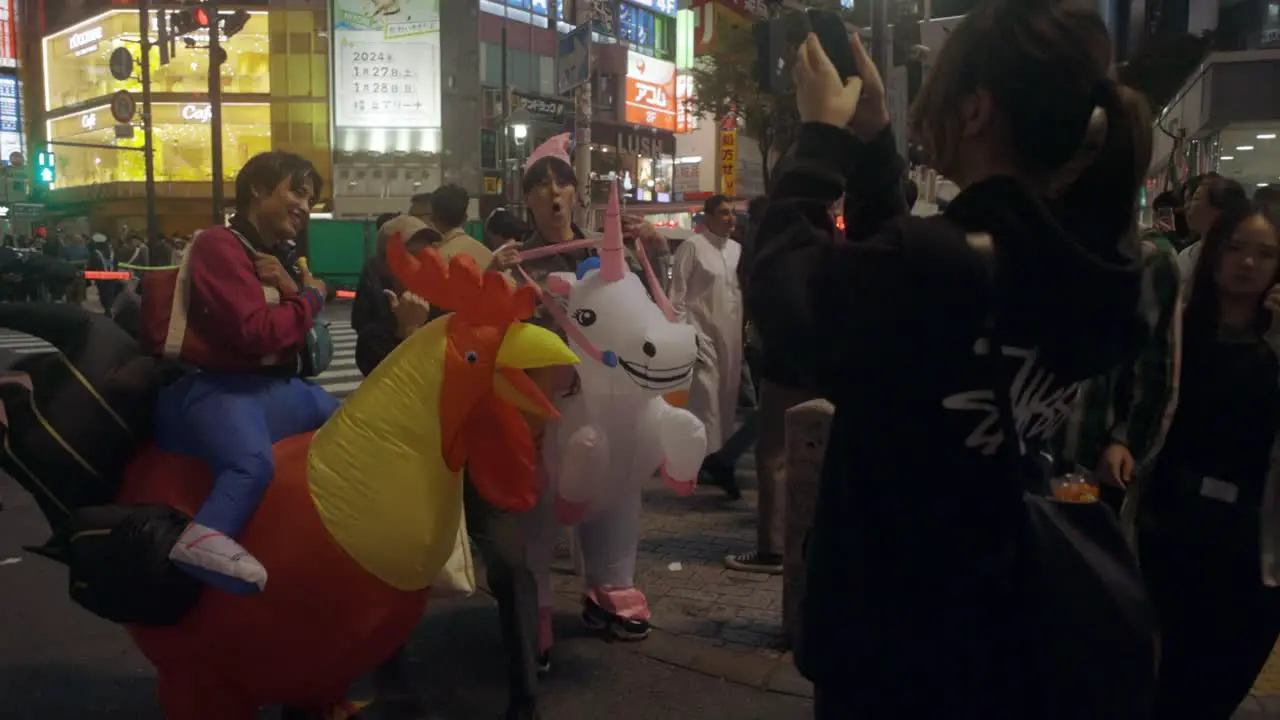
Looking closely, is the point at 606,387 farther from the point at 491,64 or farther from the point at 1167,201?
the point at 491,64

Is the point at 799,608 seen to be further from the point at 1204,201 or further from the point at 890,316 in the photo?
the point at 1204,201

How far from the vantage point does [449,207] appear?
5152 millimetres

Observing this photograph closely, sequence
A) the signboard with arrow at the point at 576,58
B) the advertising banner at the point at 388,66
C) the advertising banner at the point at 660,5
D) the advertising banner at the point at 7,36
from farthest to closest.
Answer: the advertising banner at the point at 7,36, the advertising banner at the point at 660,5, the advertising banner at the point at 388,66, the signboard with arrow at the point at 576,58

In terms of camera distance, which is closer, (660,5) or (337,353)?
(337,353)

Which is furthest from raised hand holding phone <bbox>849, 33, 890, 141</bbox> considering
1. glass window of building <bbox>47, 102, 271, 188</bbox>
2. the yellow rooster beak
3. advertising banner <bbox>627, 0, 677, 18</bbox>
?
advertising banner <bbox>627, 0, 677, 18</bbox>

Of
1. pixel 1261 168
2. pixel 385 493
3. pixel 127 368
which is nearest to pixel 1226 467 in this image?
pixel 385 493

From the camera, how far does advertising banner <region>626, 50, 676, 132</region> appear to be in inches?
1901

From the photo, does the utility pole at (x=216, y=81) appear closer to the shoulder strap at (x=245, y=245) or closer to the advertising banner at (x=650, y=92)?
the shoulder strap at (x=245, y=245)

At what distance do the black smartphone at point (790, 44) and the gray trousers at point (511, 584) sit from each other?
6.86 feet

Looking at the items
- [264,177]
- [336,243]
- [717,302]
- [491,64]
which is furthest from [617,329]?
[491,64]

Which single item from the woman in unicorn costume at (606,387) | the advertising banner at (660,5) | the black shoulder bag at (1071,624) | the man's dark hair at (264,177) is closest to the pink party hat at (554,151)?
the woman in unicorn costume at (606,387)

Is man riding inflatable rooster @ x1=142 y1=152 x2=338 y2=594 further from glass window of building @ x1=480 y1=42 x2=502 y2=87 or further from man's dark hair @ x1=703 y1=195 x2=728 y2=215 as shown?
glass window of building @ x1=480 y1=42 x2=502 y2=87

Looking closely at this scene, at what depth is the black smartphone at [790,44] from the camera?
5.44 ft

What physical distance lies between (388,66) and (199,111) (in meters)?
12.1
